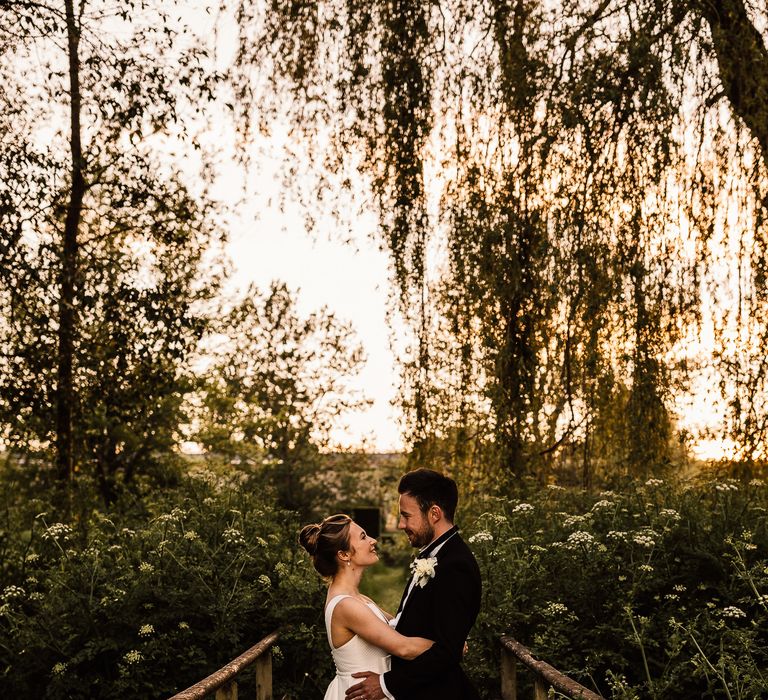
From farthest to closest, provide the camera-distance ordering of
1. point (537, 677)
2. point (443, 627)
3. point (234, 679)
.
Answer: point (234, 679), point (537, 677), point (443, 627)

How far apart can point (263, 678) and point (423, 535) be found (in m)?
1.99

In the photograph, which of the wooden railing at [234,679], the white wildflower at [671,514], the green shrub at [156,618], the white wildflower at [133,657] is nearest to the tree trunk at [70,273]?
the green shrub at [156,618]

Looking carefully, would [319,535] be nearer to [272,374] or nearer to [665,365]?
[665,365]

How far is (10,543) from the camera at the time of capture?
770cm

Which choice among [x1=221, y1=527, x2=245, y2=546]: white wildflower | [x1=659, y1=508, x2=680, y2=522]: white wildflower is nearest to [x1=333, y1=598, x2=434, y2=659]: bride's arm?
[x1=221, y1=527, x2=245, y2=546]: white wildflower

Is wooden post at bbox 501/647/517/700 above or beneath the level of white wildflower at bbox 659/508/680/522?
beneath

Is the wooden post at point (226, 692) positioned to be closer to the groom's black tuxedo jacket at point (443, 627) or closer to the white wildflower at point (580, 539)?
the groom's black tuxedo jacket at point (443, 627)

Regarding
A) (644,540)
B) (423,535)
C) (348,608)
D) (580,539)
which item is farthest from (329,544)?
(644,540)

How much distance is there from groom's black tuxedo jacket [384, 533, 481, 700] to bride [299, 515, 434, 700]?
3.6 inches

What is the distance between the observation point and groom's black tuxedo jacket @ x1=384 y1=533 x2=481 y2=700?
11.1 feet

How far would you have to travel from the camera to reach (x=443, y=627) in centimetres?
339

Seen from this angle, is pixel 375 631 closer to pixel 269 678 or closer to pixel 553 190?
pixel 269 678

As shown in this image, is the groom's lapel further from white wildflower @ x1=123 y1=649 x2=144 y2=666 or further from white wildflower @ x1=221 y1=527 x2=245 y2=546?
white wildflower @ x1=221 y1=527 x2=245 y2=546

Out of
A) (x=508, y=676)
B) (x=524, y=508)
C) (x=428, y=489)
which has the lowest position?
(x=508, y=676)
